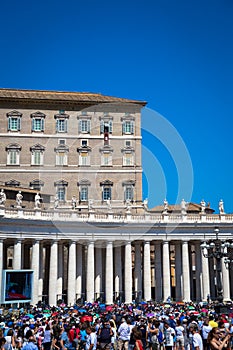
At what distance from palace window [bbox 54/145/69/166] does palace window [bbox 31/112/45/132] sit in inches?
152

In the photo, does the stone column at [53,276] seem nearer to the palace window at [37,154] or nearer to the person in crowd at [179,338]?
the palace window at [37,154]

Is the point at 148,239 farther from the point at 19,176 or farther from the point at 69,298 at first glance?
the point at 19,176

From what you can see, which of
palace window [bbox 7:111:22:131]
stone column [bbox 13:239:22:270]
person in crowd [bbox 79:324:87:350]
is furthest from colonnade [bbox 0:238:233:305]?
person in crowd [bbox 79:324:87:350]

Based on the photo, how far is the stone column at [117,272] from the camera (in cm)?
5553

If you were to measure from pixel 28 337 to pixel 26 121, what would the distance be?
54.9 meters

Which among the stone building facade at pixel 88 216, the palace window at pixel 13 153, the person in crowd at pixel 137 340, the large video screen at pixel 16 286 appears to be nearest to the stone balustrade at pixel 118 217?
the stone building facade at pixel 88 216

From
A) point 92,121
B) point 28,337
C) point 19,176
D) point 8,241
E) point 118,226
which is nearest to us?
point 28,337

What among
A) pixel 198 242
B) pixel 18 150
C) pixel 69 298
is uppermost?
pixel 18 150

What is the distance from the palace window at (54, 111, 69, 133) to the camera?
70025 millimetres

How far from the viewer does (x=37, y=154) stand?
6812cm

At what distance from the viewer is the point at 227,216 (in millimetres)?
56938

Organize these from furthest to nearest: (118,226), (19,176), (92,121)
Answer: (92,121) < (19,176) < (118,226)

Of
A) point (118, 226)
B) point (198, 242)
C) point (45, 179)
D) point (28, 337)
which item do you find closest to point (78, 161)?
point (45, 179)

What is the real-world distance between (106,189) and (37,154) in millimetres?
11264
